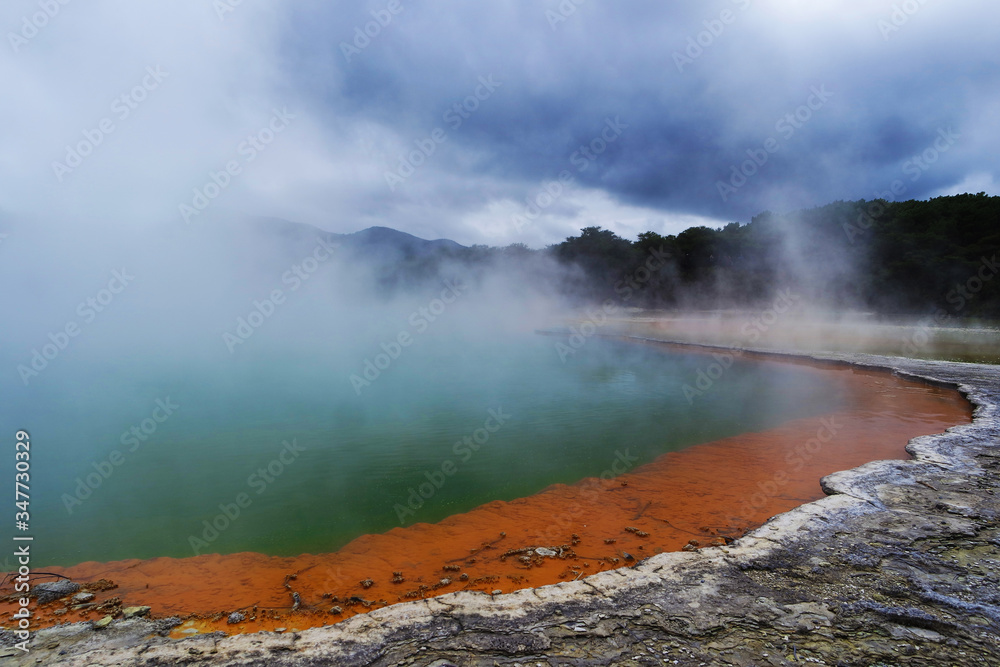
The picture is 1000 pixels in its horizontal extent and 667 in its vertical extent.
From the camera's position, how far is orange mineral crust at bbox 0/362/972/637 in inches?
111

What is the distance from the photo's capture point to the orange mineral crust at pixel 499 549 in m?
2.83

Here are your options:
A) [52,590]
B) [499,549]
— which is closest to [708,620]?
[499,549]

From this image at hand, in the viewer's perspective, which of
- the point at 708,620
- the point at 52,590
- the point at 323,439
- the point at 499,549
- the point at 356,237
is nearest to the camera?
the point at 708,620

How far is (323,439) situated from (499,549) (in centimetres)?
361

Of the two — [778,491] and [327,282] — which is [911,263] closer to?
[778,491]

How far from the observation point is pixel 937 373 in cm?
906

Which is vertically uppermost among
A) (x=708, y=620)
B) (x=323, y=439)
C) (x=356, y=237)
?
(x=356, y=237)

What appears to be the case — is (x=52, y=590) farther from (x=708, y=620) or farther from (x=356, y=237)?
(x=356, y=237)

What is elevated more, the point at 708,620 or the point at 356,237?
the point at 356,237

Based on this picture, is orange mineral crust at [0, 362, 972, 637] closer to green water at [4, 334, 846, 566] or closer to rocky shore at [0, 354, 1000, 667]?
green water at [4, 334, 846, 566]

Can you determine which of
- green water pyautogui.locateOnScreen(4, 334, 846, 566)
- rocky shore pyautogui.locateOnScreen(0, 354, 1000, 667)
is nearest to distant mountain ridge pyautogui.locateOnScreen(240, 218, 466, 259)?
green water pyautogui.locateOnScreen(4, 334, 846, 566)

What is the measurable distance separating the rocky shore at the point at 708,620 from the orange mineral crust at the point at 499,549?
1.65 ft

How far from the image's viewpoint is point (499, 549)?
11.6 feet

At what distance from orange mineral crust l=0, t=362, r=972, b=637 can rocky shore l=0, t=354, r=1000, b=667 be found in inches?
19.8
